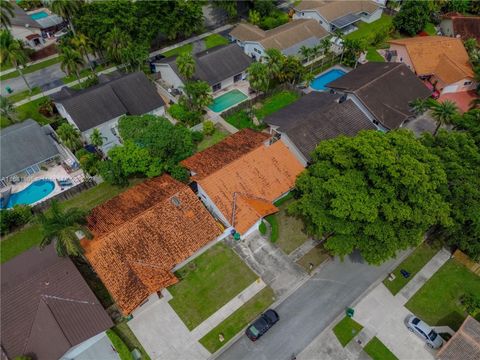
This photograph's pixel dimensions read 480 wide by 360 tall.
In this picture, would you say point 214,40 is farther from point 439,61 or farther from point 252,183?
point 252,183

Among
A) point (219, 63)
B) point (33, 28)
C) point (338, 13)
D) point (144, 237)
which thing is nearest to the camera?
point (144, 237)

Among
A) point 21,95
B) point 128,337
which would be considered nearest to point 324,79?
point 21,95

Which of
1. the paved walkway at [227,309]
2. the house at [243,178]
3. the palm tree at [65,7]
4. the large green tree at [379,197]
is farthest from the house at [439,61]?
the palm tree at [65,7]

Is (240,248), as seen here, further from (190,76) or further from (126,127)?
(190,76)

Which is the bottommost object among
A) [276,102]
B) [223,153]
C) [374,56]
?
[223,153]

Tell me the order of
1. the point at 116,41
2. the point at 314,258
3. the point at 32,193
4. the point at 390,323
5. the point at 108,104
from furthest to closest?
the point at 116,41 < the point at 108,104 < the point at 32,193 < the point at 314,258 < the point at 390,323

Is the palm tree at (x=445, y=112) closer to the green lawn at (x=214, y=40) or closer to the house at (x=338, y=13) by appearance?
the house at (x=338, y=13)

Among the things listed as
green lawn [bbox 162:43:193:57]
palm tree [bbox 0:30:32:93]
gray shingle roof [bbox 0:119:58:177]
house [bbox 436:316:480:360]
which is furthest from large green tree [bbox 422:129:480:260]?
palm tree [bbox 0:30:32:93]

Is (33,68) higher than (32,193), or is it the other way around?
(33,68)
